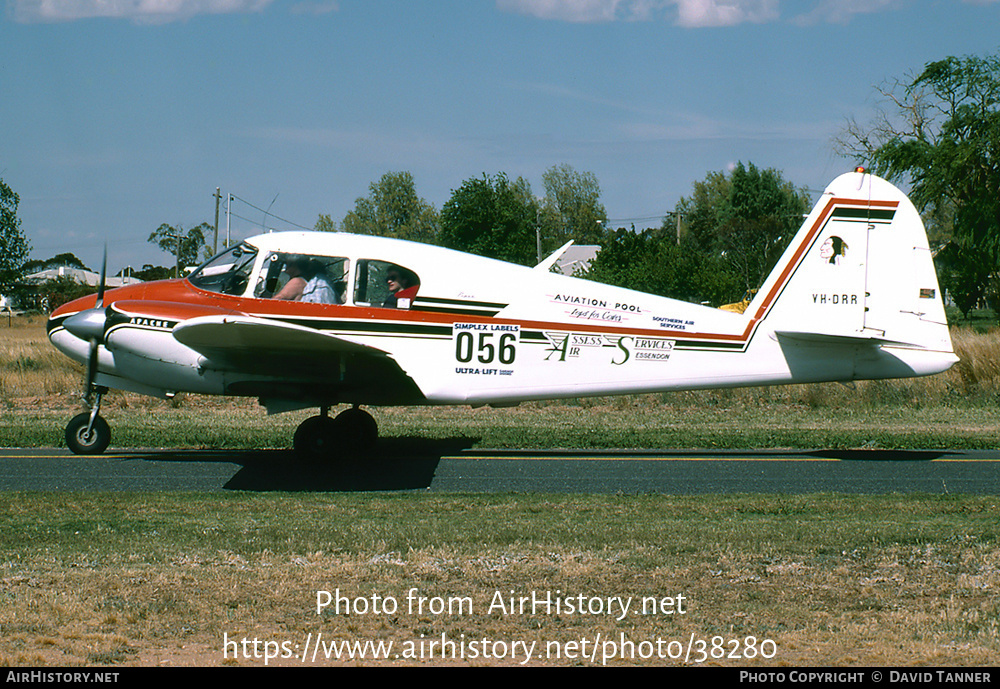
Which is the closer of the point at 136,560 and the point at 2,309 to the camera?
the point at 136,560

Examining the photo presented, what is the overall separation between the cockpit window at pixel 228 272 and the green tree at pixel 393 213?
64.9m

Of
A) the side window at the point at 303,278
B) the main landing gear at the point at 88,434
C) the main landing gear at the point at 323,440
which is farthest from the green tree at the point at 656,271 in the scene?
the main landing gear at the point at 88,434

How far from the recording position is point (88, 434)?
12.1m

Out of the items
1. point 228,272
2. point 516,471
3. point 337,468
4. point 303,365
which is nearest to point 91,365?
point 228,272

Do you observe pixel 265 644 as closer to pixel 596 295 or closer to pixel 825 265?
pixel 596 295

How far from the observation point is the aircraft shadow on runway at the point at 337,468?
34.7ft

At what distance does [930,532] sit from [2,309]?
326 feet

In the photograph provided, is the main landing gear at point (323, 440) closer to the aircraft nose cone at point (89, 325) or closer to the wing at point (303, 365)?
the wing at point (303, 365)

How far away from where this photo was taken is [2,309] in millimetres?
91875

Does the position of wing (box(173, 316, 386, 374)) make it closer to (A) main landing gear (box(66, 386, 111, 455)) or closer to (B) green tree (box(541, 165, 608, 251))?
(A) main landing gear (box(66, 386, 111, 455))
